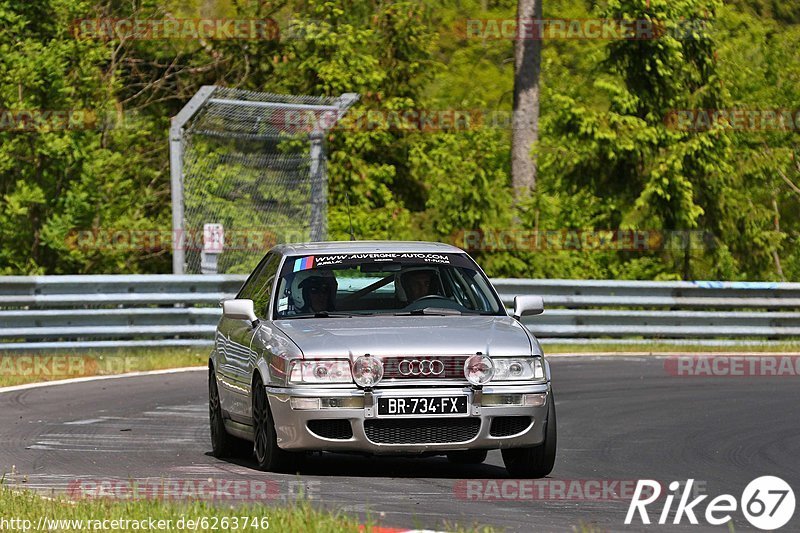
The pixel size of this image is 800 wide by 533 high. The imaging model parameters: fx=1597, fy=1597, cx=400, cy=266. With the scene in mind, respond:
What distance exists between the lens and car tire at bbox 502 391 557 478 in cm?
920

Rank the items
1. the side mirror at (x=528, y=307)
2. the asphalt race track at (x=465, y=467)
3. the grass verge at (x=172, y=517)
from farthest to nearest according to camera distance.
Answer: the side mirror at (x=528, y=307) → the asphalt race track at (x=465, y=467) → the grass verge at (x=172, y=517)

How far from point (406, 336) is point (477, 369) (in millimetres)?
453

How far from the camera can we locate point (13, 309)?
18734mm

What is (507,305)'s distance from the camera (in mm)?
20344

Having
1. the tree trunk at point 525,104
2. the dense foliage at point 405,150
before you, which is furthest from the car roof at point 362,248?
the tree trunk at point 525,104

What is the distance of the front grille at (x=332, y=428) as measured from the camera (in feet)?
29.3

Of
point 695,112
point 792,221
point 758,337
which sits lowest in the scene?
point 792,221

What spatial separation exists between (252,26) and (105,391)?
1651cm

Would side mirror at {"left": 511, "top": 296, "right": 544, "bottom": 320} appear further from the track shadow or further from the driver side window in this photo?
the driver side window

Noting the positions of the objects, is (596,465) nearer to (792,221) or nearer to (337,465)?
(337,465)

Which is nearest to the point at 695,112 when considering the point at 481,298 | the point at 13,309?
the point at 13,309

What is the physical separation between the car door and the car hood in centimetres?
47

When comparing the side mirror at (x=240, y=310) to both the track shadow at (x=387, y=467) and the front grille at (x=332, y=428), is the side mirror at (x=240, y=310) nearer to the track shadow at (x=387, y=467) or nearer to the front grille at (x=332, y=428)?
the track shadow at (x=387, y=467)

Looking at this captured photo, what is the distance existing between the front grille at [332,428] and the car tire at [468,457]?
1.55 meters
